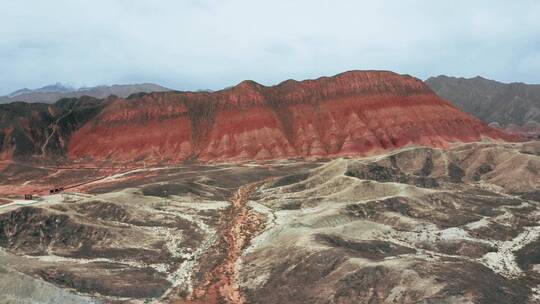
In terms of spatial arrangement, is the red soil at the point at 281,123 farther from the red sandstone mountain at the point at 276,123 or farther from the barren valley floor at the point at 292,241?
the barren valley floor at the point at 292,241

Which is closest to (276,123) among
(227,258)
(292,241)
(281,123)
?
(281,123)

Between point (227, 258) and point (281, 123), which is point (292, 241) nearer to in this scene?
point (227, 258)

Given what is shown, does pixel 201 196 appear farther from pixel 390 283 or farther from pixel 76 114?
pixel 76 114

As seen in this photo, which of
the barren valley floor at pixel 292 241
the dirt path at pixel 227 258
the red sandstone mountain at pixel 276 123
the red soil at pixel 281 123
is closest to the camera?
the barren valley floor at pixel 292 241

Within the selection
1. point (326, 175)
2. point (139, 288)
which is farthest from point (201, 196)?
point (139, 288)

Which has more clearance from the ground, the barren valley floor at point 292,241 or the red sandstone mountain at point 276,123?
the red sandstone mountain at point 276,123

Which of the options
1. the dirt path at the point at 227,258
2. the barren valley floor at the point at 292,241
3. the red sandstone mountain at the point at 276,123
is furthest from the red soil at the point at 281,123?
the dirt path at the point at 227,258

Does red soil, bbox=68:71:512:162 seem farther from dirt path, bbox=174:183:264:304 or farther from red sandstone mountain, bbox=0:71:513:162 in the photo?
dirt path, bbox=174:183:264:304

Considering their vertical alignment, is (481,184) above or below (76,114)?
below
